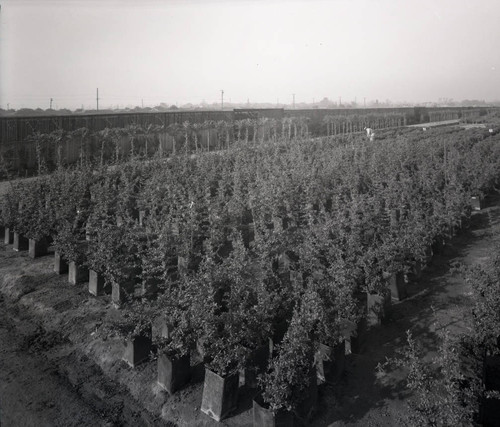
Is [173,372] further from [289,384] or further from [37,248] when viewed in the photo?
[37,248]

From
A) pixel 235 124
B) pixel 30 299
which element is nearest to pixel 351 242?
pixel 30 299

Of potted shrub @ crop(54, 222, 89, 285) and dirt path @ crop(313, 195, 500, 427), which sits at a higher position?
potted shrub @ crop(54, 222, 89, 285)

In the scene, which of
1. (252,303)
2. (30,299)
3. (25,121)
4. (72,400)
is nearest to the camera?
(72,400)

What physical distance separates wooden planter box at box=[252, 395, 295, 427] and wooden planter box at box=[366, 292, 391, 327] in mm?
2125

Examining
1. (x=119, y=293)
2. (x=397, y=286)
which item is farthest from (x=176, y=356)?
(x=397, y=286)

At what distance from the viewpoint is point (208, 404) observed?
3537 millimetres

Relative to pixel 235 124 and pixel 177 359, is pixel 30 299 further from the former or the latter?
pixel 235 124

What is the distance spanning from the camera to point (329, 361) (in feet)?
12.9

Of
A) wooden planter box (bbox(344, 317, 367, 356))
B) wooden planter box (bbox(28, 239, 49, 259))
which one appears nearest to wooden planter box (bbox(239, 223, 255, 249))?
wooden planter box (bbox(344, 317, 367, 356))

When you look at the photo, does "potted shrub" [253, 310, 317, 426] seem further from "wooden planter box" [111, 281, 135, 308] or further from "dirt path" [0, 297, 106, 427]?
"wooden planter box" [111, 281, 135, 308]

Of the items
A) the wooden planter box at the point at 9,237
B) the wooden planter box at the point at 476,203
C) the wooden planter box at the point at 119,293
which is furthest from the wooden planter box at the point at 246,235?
the wooden planter box at the point at 476,203

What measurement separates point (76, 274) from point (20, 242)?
7.30 feet

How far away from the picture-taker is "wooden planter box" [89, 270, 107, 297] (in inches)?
227

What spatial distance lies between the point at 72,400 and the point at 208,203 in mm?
4850
